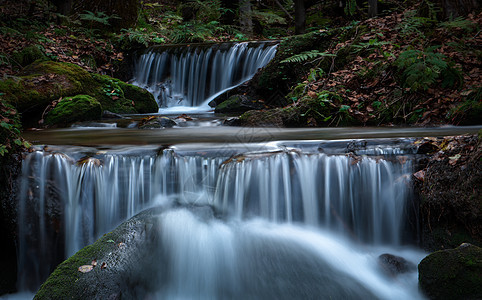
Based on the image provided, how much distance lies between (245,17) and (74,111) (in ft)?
33.0

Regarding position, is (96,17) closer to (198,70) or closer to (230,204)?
(198,70)

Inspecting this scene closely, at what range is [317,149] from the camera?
4.15m

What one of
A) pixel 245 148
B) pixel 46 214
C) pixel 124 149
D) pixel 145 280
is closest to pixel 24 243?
pixel 46 214

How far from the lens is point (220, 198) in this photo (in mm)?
3906

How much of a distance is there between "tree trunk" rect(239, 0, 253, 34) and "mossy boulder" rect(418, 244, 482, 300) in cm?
1365

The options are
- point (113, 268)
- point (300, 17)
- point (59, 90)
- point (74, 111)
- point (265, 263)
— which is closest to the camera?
point (113, 268)

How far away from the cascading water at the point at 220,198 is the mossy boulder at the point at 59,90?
3.44 meters

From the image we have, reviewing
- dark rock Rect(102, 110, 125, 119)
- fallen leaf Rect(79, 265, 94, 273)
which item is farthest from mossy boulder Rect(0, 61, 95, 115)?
fallen leaf Rect(79, 265, 94, 273)

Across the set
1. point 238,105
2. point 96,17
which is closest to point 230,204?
point 238,105

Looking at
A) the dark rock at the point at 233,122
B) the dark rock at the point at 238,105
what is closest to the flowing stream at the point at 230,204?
the dark rock at the point at 233,122

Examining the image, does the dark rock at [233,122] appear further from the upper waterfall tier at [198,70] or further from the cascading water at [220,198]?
the upper waterfall tier at [198,70]

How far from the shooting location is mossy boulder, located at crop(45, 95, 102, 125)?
7.00 meters

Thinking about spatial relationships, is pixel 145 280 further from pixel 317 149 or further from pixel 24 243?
pixel 317 149

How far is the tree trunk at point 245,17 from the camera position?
591 inches
